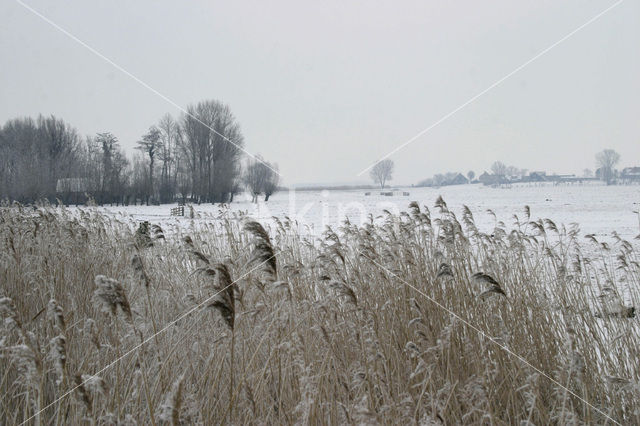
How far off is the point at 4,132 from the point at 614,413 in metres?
25.3

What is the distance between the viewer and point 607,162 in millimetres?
38188

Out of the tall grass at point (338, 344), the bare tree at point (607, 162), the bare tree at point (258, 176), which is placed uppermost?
the bare tree at point (607, 162)

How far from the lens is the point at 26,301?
4320mm

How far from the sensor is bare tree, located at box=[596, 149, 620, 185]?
3784 centimetres

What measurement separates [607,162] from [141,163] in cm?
3721

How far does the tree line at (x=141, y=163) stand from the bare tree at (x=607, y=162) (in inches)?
1133

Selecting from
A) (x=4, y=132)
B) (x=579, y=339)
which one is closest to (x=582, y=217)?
(x=579, y=339)

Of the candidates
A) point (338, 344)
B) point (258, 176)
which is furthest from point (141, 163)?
point (338, 344)

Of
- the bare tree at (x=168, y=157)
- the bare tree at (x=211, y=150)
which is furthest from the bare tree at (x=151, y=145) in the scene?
the bare tree at (x=211, y=150)

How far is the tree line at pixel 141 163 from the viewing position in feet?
55.0

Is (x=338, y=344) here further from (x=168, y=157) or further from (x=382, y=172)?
(x=168, y=157)

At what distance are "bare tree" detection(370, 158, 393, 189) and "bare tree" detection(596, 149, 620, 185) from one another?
79.9 ft

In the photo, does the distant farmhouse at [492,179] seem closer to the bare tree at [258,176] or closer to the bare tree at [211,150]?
the bare tree at [258,176]

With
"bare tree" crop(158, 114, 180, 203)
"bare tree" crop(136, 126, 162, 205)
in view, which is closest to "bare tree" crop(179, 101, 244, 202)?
"bare tree" crop(158, 114, 180, 203)
